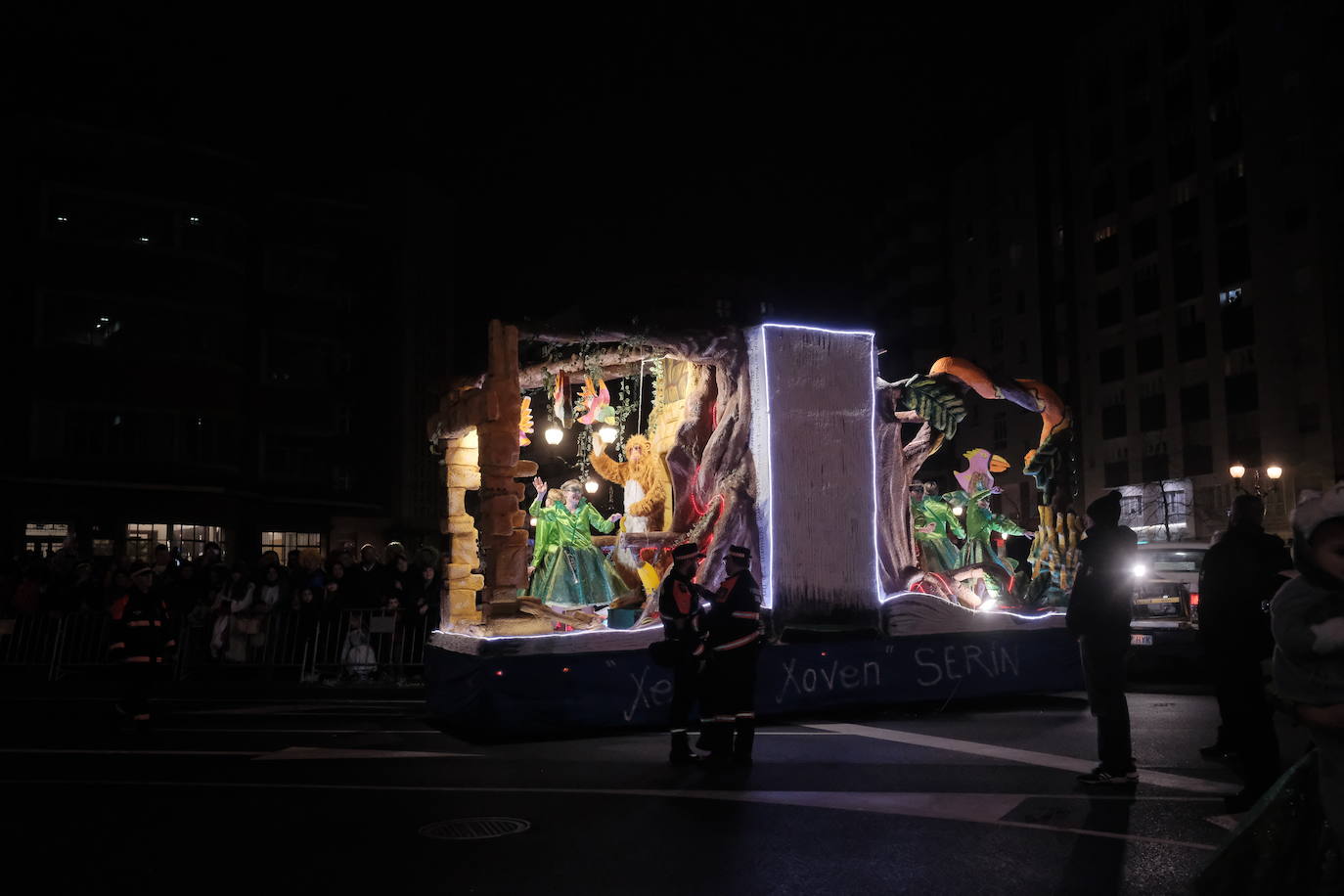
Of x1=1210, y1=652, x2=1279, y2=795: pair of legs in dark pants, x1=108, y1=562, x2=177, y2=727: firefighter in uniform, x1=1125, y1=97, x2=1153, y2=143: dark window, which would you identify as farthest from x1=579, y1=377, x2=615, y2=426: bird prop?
x1=1125, y1=97, x2=1153, y2=143: dark window

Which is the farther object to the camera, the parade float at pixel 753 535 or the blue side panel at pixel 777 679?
the parade float at pixel 753 535

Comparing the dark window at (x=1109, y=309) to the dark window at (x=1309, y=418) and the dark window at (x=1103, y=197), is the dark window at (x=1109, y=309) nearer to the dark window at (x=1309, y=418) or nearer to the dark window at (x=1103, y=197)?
the dark window at (x=1103, y=197)

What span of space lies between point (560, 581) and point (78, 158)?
27.6 meters

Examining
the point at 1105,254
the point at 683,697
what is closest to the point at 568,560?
the point at 683,697

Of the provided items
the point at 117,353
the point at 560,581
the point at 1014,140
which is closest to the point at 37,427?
the point at 117,353

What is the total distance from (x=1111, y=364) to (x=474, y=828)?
159ft

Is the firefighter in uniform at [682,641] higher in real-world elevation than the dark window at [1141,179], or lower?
lower

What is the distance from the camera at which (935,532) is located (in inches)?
579

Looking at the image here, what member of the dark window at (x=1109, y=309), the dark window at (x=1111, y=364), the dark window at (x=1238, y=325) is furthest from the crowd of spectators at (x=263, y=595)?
the dark window at (x=1109, y=309)

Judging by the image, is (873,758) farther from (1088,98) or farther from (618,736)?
(1088,98)

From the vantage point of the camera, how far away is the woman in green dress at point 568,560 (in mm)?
13492

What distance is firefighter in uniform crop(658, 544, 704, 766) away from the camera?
29.3 ft

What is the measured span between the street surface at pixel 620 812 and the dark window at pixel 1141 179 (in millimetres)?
42892

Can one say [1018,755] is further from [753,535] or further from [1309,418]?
[1309,418]
